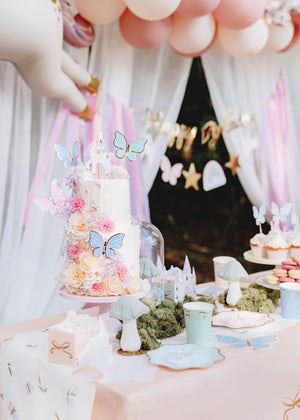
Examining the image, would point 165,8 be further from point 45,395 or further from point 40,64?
point 45,395

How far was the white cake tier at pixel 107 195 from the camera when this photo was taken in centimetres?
158

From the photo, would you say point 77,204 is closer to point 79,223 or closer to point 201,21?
point 79,223

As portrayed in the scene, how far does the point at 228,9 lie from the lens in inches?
105

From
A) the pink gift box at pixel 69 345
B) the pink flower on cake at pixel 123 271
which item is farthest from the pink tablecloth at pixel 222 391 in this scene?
the pink flower on cake at pixel 123 271

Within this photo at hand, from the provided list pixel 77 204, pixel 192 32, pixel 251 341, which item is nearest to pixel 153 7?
pixel 192 32

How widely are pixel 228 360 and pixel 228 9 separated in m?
2.09

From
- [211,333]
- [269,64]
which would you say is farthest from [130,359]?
[269,64]

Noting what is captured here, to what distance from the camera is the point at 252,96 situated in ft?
12.3

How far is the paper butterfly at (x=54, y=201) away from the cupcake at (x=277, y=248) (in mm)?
995

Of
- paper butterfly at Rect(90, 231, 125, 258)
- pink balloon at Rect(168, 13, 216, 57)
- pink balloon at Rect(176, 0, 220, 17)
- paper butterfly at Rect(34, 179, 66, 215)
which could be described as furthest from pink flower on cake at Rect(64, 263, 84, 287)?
pink balloon at Rect(168, 13, 216, 57)

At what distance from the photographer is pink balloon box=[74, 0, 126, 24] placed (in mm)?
2439

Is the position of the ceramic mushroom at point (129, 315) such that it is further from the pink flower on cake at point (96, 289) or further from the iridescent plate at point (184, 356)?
the pink flower on cake at point (96, 289)

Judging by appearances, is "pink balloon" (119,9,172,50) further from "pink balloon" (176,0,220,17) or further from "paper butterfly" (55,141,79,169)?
"paper butterfly" (55,141,79,169)

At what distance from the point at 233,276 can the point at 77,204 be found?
2.18ft
